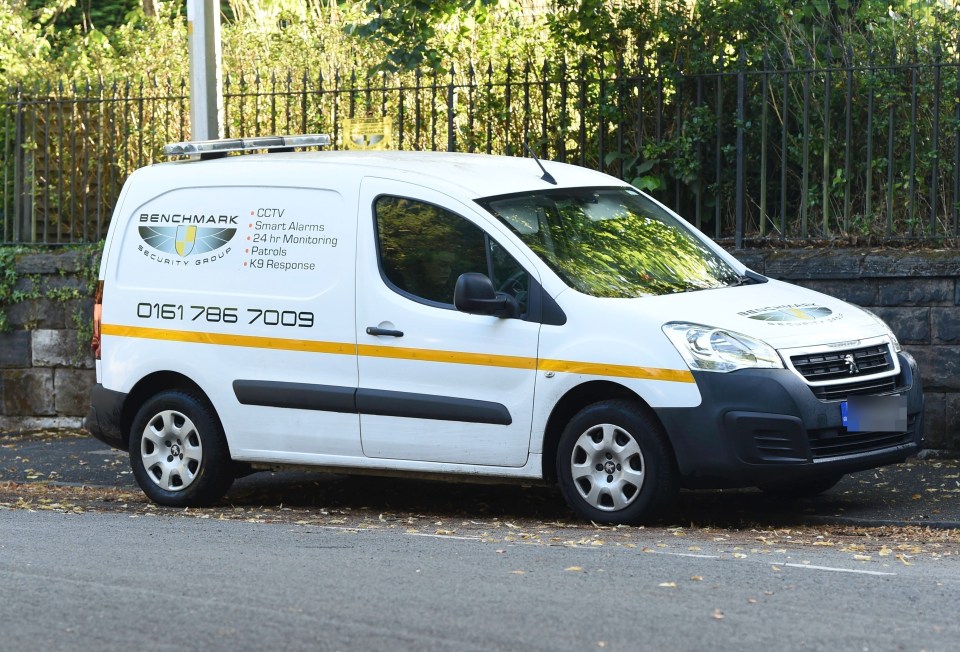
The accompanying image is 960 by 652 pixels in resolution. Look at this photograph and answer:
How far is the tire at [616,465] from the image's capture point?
24.8ft

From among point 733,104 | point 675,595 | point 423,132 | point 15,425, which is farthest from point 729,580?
point 15,425

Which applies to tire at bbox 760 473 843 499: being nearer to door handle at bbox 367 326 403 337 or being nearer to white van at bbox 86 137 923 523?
white van at bbox 86 137 923 523

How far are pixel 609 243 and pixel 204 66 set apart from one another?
4.63m

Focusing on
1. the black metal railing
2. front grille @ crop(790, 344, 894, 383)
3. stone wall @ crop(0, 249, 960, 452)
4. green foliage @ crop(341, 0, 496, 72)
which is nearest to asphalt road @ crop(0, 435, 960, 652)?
front grille @ crop(790, 344, 894, 383)

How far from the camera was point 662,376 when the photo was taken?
24.6 ft

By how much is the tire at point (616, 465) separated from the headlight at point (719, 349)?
39cm

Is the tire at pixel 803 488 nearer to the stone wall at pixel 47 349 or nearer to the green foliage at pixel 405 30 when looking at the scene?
the green foliage at pixel 405 30

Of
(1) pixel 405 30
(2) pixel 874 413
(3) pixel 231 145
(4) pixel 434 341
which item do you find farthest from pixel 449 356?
(1) pixel 405 30

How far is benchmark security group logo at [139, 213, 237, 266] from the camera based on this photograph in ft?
29.0

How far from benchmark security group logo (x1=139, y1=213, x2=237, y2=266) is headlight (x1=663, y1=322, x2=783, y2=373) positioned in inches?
108

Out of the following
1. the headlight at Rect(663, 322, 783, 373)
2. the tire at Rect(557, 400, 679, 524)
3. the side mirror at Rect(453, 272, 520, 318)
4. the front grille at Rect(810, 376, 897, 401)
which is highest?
the side mirror at Rect(453, 272, 520, 318)

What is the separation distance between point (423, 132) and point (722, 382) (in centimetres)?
572

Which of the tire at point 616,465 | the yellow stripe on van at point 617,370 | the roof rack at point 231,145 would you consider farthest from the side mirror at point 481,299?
the roof rack at point 231,145

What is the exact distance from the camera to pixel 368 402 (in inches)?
326
